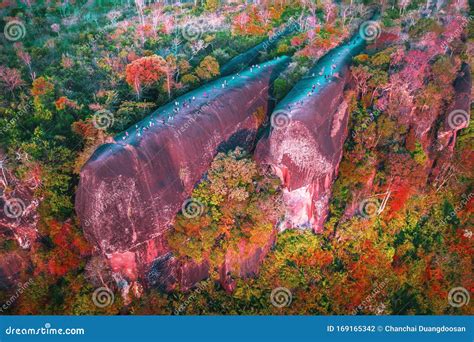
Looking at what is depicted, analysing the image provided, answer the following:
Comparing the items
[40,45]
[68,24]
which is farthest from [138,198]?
[68,24]

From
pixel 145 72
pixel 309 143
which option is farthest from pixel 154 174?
pixel 145 72

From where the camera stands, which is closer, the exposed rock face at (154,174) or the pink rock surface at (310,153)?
the exposed rock face at (154,174)

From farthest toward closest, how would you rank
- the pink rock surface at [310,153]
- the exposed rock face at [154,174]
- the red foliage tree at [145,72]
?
the red foliage tree at [145,72] < the pink rock surface at [310,153] < the exposed rock face at [154,174]

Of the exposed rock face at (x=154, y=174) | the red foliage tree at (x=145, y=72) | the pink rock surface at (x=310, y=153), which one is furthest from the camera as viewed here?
the red foliage tree at (x=145, y=72)

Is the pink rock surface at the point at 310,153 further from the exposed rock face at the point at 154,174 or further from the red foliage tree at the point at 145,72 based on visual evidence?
the red foliage tree at the point at 145,72

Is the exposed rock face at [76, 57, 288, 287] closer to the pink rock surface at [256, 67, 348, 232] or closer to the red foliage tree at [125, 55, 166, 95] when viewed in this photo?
the red foliage tree at [125, 55, 166, 95]

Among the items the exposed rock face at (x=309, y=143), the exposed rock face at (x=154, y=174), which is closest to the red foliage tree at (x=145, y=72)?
the exposed rock face at (x=154, y=174)

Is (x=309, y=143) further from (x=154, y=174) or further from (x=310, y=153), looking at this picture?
(x=154, y=174)

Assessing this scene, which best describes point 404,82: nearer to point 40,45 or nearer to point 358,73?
point 358,73
